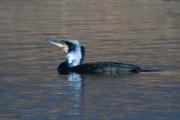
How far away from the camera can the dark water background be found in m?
21.5

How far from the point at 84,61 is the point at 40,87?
18.6ft

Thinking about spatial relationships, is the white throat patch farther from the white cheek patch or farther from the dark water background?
the dark water background

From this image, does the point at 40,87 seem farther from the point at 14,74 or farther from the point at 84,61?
the point at 84,61

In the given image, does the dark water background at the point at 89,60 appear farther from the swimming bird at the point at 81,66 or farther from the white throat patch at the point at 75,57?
the white throat patch at the point at 75,57

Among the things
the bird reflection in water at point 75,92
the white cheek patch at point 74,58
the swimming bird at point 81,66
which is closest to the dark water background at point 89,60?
the bird reflection in water at point 75,92

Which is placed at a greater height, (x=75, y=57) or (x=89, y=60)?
(x=75, y=57)

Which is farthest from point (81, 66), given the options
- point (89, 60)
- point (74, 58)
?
point (89, 60)

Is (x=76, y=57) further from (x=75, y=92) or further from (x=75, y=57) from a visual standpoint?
(x=75, y=92)

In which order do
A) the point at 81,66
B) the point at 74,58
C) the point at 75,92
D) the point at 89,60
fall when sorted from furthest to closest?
the point at 89,60, the point at 74,58, the point at 81,66, the point at 75,92

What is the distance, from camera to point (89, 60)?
30.8 metres

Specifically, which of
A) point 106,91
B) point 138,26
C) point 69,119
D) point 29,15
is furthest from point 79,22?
point 69,119

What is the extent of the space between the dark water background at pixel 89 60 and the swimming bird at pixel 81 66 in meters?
0.29

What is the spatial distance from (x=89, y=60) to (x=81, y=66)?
3.13 metres

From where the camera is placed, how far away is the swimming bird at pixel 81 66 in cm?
2695
